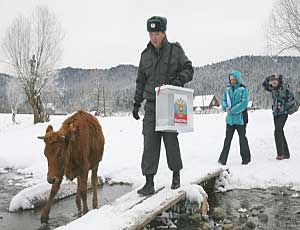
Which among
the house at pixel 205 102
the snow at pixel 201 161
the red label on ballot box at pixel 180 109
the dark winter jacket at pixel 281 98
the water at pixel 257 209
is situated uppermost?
the house at pixel 205 102

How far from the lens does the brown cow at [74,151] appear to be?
4.37 meters

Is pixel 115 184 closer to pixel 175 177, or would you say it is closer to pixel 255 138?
pixel 175 177

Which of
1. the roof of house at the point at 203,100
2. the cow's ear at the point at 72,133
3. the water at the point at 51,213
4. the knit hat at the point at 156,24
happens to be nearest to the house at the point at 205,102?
the roof of house at the point at 203,100

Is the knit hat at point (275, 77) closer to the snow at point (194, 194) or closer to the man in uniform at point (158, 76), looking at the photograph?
the man in uniform at point (158, 76)

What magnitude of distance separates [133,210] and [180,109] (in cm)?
166

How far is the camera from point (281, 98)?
895cm

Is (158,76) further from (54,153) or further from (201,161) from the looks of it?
(201,161)

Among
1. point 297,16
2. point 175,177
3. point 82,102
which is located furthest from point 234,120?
point 82,102

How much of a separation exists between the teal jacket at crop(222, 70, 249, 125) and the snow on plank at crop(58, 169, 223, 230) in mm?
3730

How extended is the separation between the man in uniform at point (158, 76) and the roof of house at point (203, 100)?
10099cm

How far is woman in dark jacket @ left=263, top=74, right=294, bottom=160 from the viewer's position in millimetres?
8906

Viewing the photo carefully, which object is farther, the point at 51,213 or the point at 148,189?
the point at 51,213

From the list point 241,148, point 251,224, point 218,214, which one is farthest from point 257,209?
point 241,148

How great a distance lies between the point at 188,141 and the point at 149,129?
26.0 ft
